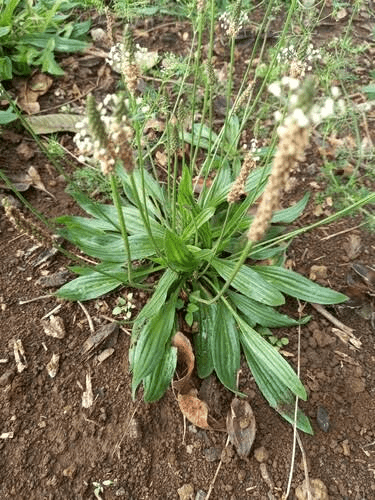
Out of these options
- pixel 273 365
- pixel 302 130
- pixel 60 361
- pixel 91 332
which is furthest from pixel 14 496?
pixel 302 130

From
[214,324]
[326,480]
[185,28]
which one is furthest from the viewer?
[185,28]

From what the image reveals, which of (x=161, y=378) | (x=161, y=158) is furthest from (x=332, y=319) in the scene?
(x=161, y=158)

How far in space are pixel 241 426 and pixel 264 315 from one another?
22.2 inches

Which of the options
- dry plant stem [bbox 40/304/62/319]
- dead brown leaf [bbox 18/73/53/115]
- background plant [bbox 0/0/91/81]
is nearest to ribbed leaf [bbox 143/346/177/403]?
dry plant stem [bbox 40/304/62/319]

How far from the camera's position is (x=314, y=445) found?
224 centimetres

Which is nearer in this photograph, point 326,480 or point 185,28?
point 326,480

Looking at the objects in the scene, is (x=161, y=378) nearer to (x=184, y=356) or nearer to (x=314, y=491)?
(x=184, y=356)

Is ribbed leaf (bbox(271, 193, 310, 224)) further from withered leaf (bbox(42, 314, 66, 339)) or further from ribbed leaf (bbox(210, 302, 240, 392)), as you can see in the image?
withered leaf (bbox(42, 314, 66, 339))

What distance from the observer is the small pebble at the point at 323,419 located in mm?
2285

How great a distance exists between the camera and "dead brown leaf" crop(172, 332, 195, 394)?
2.25 metres

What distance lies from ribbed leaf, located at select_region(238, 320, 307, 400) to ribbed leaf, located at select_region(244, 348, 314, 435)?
0.02 metres

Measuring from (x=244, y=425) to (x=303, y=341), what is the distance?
0.59 m

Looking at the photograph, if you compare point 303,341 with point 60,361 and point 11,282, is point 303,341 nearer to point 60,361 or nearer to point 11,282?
point 60,361

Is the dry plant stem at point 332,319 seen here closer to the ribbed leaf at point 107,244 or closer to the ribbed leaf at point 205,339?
the ribbed leaf at point 205,339
